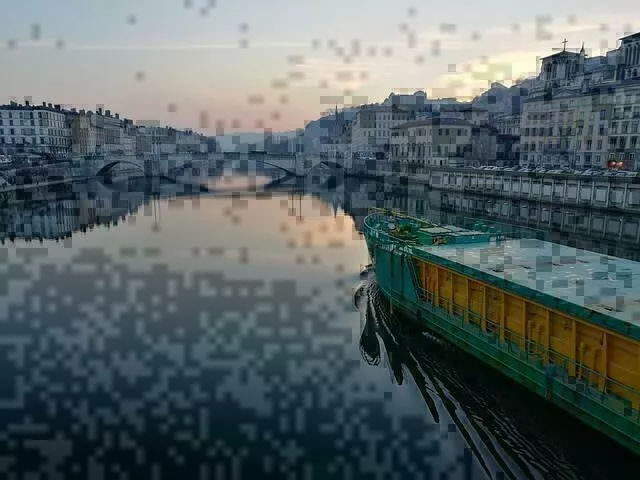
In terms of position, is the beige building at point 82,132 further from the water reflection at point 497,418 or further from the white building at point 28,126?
the water reflection at point 497,418

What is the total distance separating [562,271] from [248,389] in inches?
391

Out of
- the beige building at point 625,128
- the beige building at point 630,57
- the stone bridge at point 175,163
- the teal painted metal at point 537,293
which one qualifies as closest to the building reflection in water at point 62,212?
the stone bridge at point 175,163

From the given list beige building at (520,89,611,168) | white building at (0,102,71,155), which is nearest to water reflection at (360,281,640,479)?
beige building at (520,89,611,168)

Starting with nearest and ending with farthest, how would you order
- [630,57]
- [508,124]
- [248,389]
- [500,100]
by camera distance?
[248,389], [630,57], [508,124], [500,100]

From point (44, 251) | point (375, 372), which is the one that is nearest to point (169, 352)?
point (375, 372)

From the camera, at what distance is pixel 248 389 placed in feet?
49.1

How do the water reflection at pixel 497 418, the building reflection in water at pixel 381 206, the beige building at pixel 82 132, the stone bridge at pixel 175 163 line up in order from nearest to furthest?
the water reflection at pixel 497 418
the building reflection in water at pixel 381 206
the stone bridge at pixel 175 163
the beige building at pixel 82 132

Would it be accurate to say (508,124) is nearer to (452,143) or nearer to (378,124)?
(378,124)

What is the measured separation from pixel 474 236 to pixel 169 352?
12.4 m

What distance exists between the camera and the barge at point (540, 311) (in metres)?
10.3

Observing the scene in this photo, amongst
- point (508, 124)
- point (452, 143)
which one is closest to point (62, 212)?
point (452, 143)

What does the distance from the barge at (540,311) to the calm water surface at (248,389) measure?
3.91 ft

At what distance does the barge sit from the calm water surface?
1190 mm

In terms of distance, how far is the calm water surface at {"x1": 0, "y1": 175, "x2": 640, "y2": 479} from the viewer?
1166 cm
